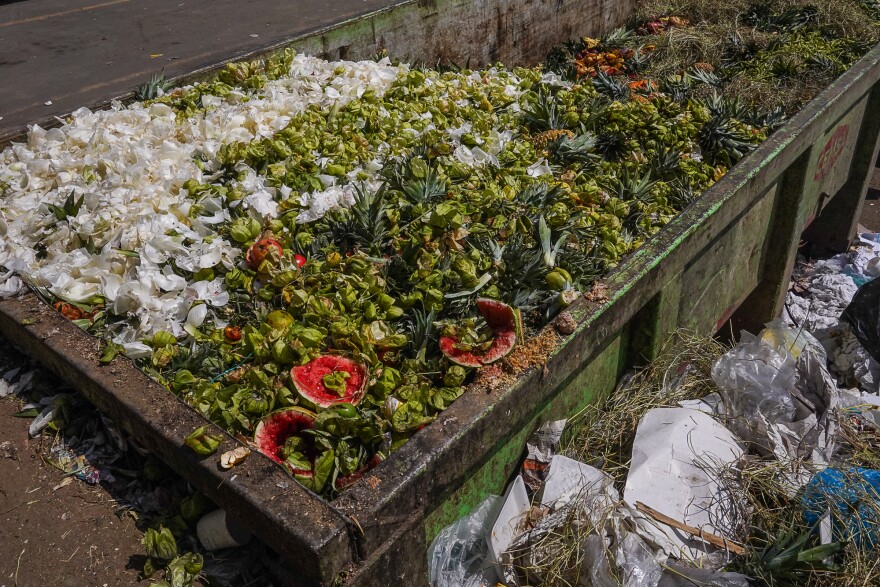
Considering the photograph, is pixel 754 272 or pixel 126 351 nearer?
pixel 126 351

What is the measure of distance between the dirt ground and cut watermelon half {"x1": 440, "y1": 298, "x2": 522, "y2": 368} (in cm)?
113

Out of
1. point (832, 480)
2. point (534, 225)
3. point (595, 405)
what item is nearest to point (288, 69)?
point (534, 225)

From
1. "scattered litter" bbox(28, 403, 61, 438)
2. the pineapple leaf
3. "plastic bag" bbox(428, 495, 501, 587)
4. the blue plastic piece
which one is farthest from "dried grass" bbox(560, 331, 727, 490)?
the pineapple leaf

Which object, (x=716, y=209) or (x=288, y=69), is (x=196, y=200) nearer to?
(x=288, y=69)

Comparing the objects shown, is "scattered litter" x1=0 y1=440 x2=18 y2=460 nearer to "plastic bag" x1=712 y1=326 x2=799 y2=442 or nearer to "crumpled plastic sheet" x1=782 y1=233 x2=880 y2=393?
"plastic bag" x1=712 y1=326 x2=799 y2=442

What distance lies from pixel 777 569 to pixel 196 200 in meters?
2.68

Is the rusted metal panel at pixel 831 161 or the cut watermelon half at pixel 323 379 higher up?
the cut watermelon half at pixel 323 379

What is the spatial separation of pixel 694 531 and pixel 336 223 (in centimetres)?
180

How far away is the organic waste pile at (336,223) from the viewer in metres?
2.25

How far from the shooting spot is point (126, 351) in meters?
2.37

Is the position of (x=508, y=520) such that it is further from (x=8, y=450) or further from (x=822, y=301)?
(x=822, y=301)

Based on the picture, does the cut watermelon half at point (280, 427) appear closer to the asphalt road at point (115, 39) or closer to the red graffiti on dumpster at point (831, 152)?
the asphalt road at point (115, 39)

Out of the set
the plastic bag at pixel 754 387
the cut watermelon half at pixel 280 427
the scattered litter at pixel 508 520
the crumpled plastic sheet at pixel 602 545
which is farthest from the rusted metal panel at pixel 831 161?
the cut watermelon half at pixel 280 427

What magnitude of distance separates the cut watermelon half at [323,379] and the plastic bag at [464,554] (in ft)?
1.61
